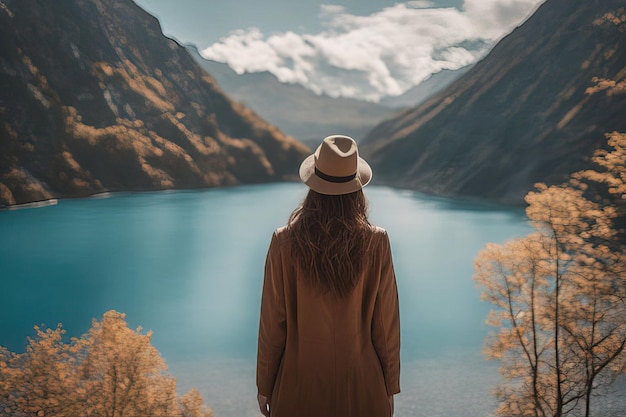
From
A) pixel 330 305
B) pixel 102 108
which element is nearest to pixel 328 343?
pixel 330 305

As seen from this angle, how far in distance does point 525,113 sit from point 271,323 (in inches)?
273

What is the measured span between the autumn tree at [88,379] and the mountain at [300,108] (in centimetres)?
582

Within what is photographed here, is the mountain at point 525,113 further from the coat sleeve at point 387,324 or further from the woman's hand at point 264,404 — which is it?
the woman's hand at point 264,404

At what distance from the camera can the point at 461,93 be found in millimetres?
8336

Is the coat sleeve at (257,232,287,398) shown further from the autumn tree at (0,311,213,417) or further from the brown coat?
the autumn tree at (0,311,213,417)

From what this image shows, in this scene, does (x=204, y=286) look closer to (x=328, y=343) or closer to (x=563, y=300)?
(x=563, y=300)

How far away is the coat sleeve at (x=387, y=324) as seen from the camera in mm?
1474

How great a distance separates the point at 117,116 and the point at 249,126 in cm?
411

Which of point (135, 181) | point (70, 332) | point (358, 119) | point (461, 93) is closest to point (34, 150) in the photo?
point (135, 181)

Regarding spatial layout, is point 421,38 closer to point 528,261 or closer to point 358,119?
point 528,261

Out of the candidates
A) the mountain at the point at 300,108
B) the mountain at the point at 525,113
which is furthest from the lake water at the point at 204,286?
the mountain at the point at 300,108

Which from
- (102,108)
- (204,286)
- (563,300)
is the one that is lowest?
(563,300)

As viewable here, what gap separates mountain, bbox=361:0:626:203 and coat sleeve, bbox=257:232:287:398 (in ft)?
15.9

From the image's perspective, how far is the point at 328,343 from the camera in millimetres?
1515
